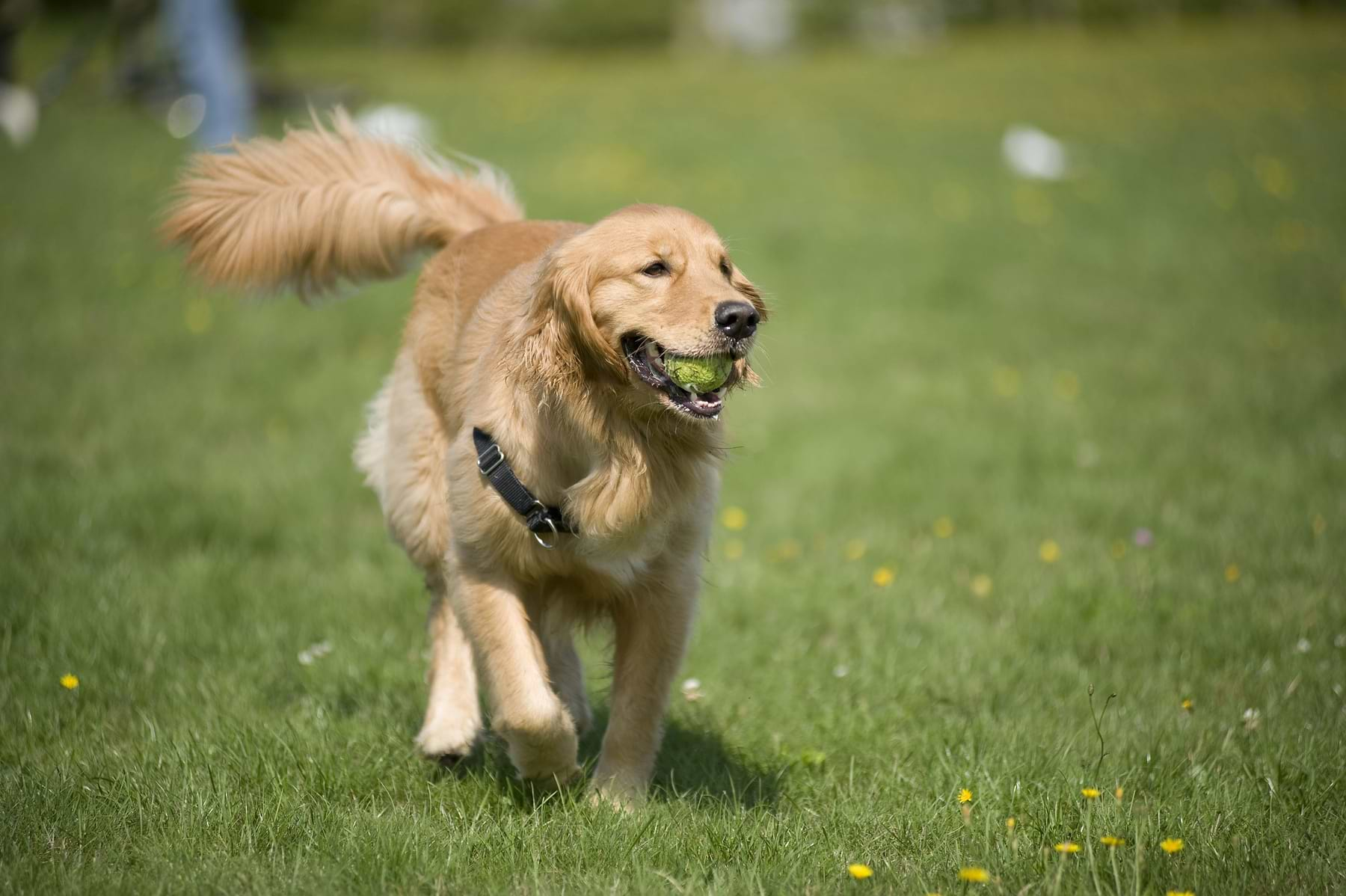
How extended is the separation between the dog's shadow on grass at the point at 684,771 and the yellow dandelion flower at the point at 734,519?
6.74 ft

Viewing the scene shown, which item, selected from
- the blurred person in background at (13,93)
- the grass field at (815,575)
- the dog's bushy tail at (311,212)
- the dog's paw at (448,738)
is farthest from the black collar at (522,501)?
the blurred person in background at (13,93)

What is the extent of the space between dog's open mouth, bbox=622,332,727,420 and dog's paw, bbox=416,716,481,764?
1.33 m

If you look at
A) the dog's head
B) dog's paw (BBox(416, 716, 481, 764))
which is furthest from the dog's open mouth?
dog's paw (BBox(416, 716, 481, 764))

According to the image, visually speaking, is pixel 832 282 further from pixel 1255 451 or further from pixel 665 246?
pixel 665 246

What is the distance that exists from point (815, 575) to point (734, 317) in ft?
8.33

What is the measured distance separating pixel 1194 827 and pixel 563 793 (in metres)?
1.65

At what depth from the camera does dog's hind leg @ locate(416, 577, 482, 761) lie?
3.69 m

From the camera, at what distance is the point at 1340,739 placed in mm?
3623

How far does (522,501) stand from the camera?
10.7ft

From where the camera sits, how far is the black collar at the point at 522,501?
3.25 m

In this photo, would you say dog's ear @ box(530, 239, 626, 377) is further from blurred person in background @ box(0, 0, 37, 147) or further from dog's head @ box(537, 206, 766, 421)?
blurred person in background @ box(0, 0, 37, 147)

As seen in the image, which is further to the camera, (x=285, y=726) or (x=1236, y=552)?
(x=1236, y=552)

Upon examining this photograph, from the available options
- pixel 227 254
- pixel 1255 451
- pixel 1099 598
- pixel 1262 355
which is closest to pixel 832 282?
pixel 1262 355

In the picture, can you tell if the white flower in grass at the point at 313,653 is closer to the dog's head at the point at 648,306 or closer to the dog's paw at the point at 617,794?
the dog's paw at the point at 617,794
